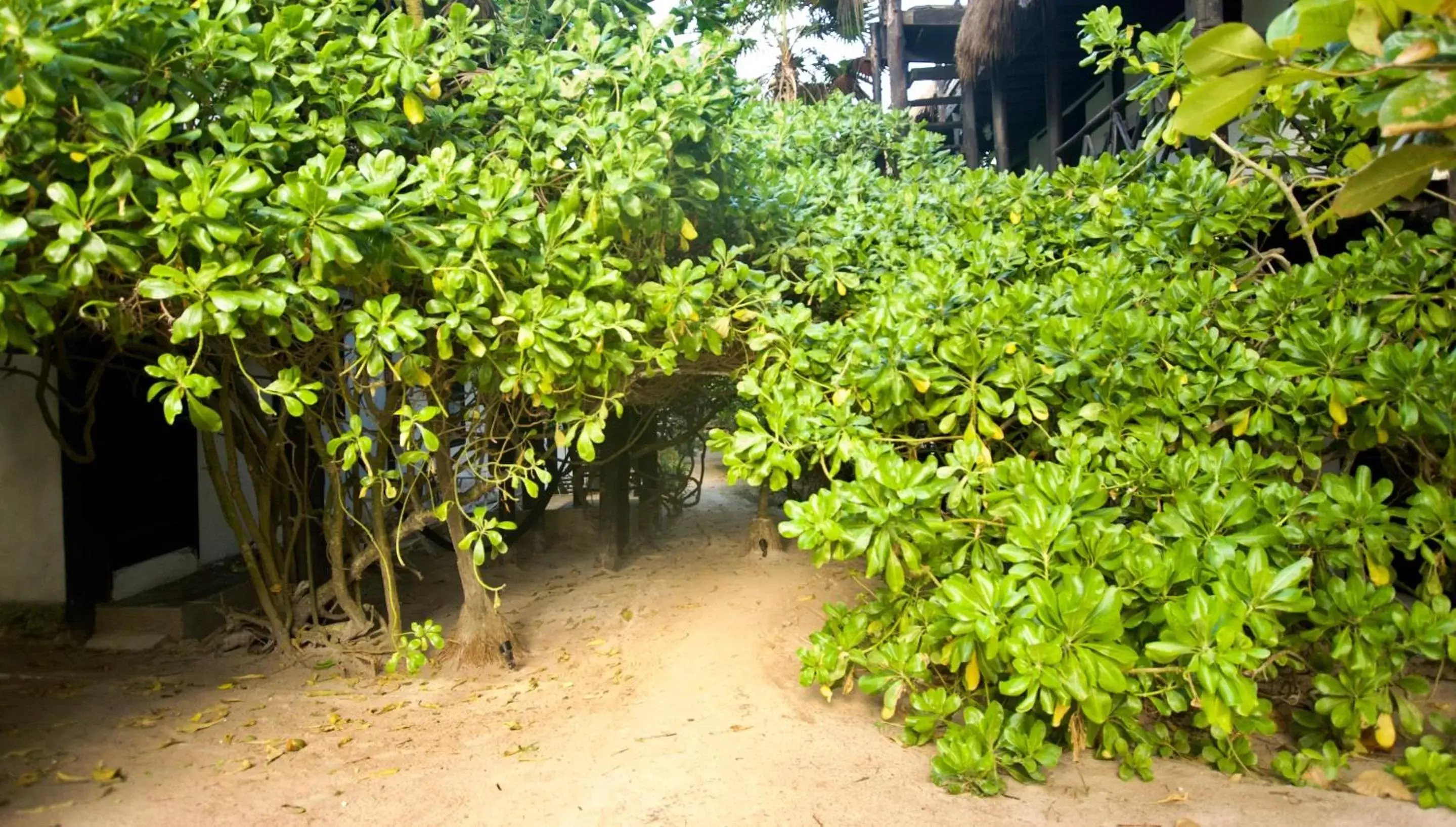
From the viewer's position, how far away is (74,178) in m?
2.69

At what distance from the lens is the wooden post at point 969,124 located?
10.5 meters

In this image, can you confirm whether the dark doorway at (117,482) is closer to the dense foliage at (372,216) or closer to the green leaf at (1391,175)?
the dense foliage at (372,216)

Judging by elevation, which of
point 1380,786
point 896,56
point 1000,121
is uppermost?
point 896,56

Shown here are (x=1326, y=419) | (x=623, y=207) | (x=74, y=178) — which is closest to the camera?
(x=74, y=178)

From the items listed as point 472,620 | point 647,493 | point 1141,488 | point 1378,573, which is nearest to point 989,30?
point 647,493

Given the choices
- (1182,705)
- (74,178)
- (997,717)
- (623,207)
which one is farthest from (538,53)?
(1182,705)

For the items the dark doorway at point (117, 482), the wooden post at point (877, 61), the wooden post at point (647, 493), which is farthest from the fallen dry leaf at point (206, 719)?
the wooden post at point (877, 61)

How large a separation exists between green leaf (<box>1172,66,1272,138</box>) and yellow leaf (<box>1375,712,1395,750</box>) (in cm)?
272

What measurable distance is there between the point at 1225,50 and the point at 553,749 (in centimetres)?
320

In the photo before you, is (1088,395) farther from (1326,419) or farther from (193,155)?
(193,155)

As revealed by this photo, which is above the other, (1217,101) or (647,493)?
(1217,101)

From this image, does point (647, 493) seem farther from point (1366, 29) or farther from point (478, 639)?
point (1366, 29)

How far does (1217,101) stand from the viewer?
43.5 inches

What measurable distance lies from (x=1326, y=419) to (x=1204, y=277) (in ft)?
2.38
